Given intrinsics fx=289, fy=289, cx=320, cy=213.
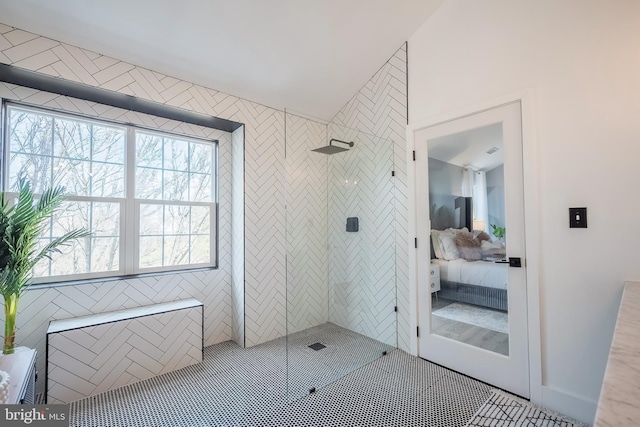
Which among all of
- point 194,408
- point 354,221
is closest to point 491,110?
point 354,221

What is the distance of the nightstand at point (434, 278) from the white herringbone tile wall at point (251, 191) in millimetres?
1636

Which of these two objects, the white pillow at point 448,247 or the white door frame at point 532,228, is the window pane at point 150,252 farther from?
the white door frame at point 532,228

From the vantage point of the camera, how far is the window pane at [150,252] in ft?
9.36

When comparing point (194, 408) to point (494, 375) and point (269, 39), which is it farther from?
point (269, 39)

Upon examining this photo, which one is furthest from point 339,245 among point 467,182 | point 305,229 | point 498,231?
point 498,231

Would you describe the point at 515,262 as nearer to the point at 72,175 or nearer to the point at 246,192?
the point at 246,192

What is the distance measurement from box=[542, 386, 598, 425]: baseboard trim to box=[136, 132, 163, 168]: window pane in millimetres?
3819

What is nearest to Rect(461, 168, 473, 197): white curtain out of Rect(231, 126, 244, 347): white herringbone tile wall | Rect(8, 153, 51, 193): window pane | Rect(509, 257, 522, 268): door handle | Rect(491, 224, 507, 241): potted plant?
Rect(491, 224, 507, 241): potted plant

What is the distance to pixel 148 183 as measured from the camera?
114 inches

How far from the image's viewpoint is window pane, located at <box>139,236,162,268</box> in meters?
2.85

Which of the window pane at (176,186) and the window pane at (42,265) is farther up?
the window pane at (176,186)

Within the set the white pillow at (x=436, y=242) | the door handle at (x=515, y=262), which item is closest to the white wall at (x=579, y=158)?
the door handle at (x=515, y=262)

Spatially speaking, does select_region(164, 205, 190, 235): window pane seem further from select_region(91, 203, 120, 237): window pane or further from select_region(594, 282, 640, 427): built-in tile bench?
select_region(594, 282, 640, 427): built-in tile bench

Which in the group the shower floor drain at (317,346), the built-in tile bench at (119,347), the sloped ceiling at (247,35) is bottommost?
the shower floor drain at (317,346)
